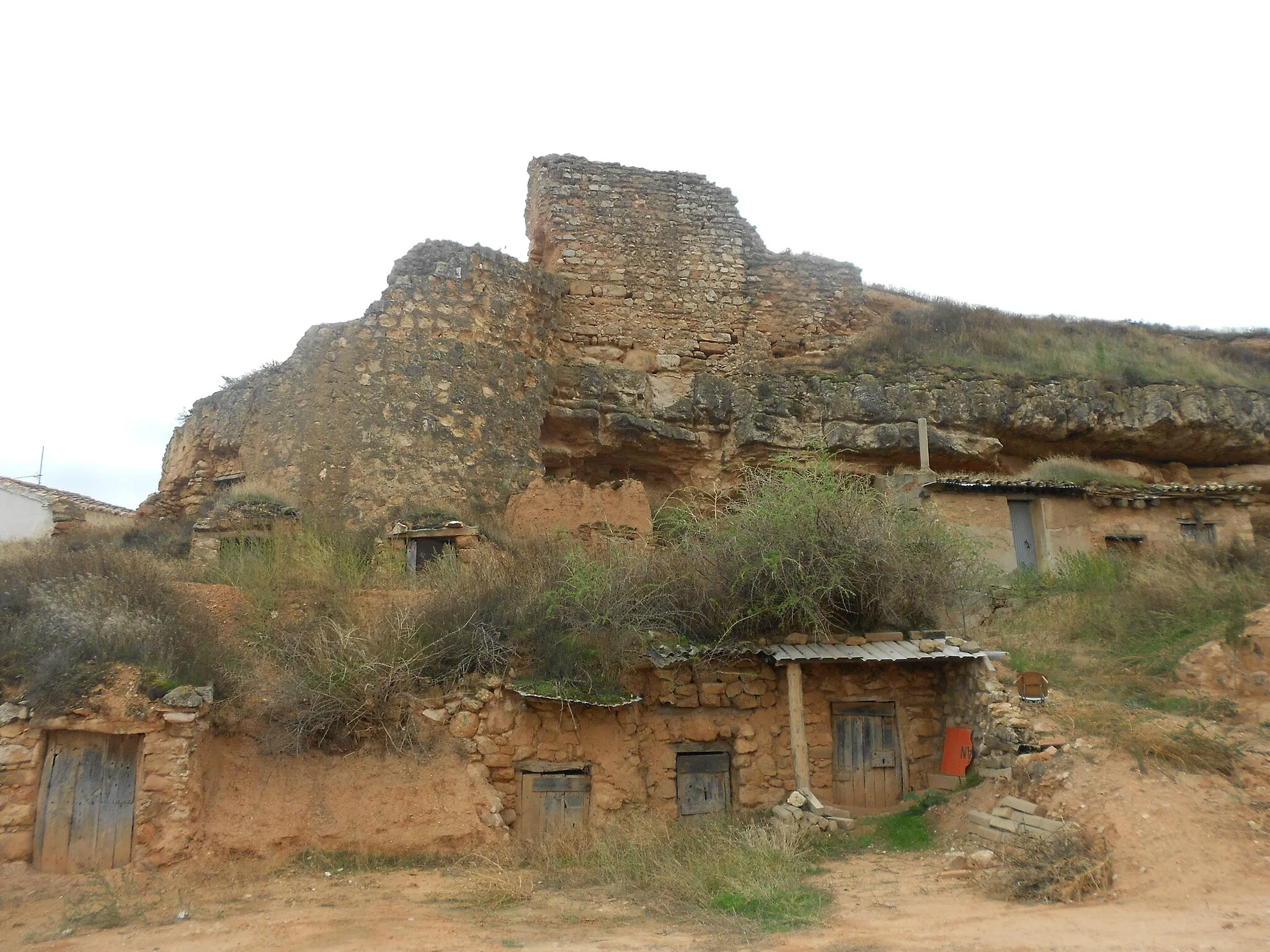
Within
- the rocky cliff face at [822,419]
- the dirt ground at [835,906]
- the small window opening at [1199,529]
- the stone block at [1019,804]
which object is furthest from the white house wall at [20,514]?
the small window opening at [1199,529]

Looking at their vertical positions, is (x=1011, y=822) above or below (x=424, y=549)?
below

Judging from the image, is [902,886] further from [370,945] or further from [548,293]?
[548,293]

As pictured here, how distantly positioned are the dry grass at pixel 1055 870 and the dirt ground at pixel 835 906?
0.39ft

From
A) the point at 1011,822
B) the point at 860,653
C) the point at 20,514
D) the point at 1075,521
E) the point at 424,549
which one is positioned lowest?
the point at 1011,822

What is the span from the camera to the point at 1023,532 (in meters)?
13.3

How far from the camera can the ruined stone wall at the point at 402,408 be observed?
12.4 metres

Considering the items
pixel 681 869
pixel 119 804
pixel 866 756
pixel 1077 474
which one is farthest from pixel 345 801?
pixel 1077 474

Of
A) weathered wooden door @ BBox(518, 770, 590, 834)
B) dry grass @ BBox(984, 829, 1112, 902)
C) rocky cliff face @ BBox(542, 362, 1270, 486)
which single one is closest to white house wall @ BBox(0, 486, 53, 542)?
rocky cliff face @ BBox(542, 362, 1270, 486)

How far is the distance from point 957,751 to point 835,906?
337cm

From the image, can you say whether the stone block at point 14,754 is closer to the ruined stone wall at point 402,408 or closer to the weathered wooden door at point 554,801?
the weathered wooden door at point 554,801

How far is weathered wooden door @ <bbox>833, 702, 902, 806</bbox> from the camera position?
32.1 ft

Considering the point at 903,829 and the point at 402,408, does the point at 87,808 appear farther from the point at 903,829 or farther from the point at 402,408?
the point at 903,829

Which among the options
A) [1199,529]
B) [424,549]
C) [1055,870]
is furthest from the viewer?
[1199,529]

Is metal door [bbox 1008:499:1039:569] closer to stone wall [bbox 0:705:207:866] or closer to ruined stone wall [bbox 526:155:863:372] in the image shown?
ruined stone wall [bbox 526:155:863:372]
